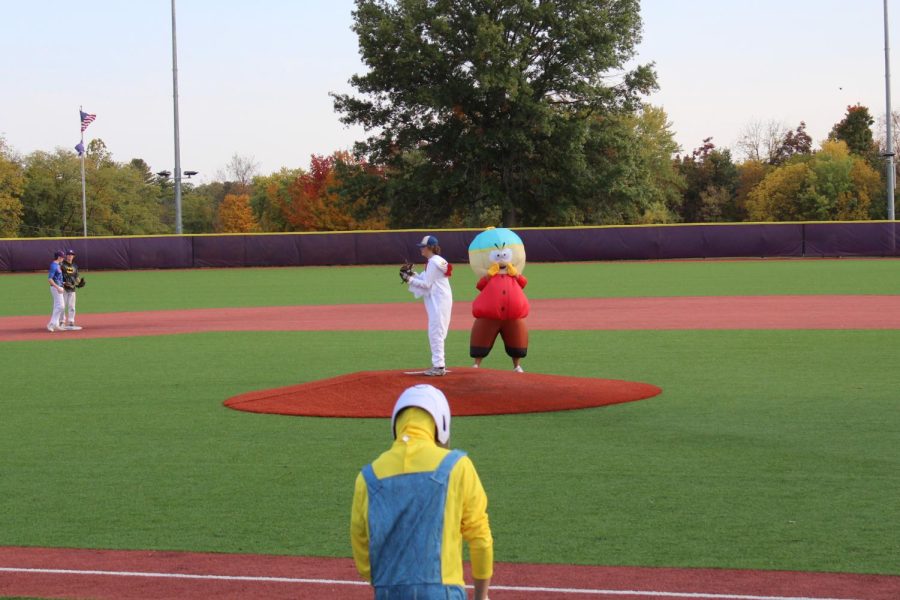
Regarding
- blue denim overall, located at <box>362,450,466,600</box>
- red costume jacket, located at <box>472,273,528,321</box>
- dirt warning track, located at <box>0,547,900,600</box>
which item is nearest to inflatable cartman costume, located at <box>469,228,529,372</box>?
red costume jacket, located at <box>472,273,528,321</box>

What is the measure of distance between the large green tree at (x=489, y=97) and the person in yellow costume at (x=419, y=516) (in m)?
57.4

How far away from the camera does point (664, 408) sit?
1277 centimetres

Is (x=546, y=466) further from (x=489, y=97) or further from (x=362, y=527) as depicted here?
(x=489, y=97)

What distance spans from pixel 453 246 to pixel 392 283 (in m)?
8.97

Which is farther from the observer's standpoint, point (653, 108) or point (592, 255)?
point (653, 108)

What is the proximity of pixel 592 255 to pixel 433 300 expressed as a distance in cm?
3675

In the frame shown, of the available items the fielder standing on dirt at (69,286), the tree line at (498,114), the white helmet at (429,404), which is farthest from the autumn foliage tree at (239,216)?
the white helmet at (429,404)

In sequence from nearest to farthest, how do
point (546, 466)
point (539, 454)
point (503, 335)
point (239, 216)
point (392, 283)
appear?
point (546, 466) < point (539, 454) < point (503, 335) < point (392, 283) < point (239, 216)

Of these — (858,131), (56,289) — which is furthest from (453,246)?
(858,131)

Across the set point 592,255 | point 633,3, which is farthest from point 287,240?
point 633,3

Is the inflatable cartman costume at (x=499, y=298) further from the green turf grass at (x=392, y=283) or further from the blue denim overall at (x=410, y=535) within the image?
the green turf grass at (x=392, y=283)

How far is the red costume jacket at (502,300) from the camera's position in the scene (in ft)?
48.6

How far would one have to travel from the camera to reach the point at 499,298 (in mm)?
14812

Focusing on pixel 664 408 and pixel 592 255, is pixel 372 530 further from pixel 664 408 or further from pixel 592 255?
pixel 592 255
